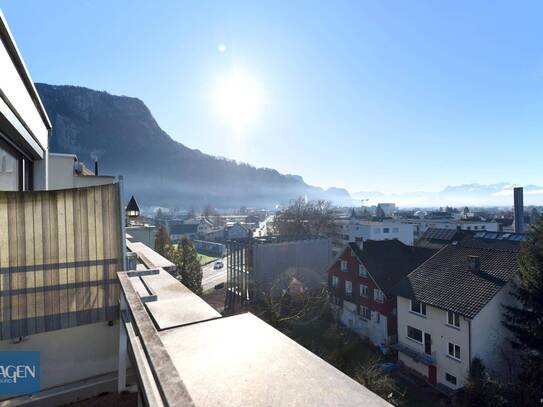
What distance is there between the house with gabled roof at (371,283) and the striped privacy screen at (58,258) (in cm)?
1563

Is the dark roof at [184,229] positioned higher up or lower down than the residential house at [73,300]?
lower down

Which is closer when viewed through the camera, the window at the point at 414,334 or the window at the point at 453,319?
the window at the point at 453,319

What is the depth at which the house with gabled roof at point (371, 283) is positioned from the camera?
15.7 m

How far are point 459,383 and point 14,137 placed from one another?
14972 millimetres

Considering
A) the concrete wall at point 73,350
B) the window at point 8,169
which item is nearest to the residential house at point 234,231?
the window at point 8,169

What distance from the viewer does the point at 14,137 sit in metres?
2.89

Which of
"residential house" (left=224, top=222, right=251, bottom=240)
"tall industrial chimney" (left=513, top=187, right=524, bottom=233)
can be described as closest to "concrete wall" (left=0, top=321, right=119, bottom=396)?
"tall industrial chimney" (left=513, top=187, right=524, bottom=233)

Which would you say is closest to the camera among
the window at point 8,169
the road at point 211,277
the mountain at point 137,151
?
the window at point 8,169

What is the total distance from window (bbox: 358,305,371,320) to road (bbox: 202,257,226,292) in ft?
45.4

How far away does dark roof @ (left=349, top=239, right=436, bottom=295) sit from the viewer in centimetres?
1662

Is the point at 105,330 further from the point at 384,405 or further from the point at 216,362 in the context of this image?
the point at 384,405

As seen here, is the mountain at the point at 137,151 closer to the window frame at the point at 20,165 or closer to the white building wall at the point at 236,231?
the white building wall at the point at 236,231

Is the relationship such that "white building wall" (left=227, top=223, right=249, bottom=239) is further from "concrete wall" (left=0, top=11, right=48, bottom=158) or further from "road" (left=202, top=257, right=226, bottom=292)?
"concrete wall" (left=0, top=11, right=48, bottom=158)

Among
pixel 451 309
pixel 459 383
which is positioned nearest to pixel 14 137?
pixel 451 309
